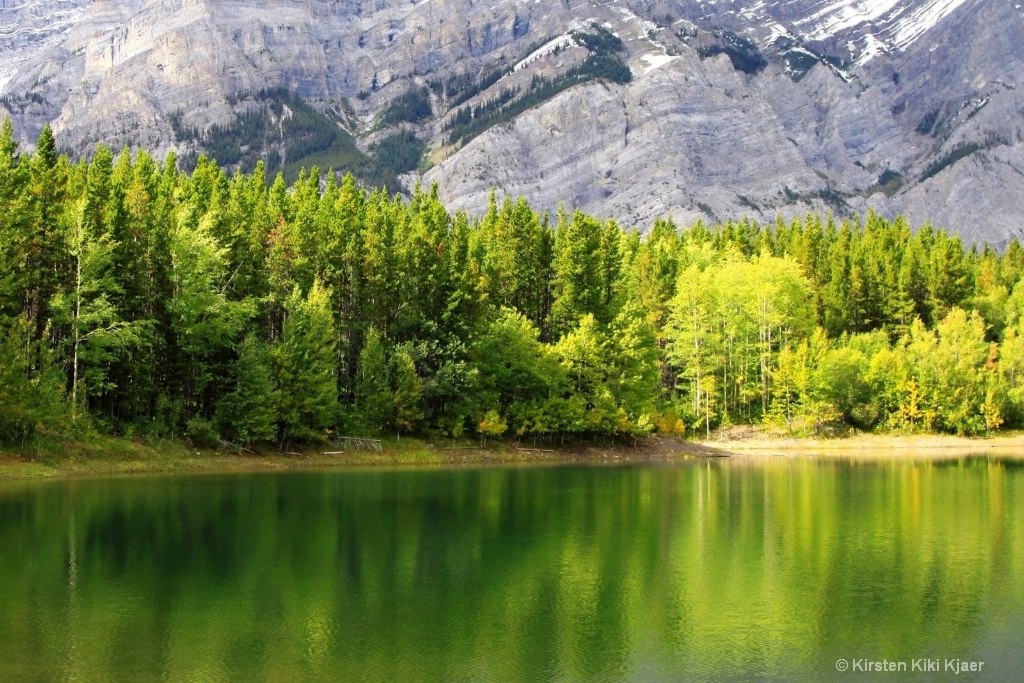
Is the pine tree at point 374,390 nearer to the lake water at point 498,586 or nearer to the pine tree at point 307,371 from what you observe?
the pine tree at point 307,371

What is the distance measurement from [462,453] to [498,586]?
161 ft

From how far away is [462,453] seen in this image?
2945 inches

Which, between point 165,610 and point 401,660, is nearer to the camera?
point 401,660

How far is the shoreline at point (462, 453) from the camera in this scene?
54.9 m

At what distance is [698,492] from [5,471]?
120ft

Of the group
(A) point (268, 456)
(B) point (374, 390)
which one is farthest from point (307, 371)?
(A) point (268, 456)

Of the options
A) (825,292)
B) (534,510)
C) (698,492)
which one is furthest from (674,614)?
(825,292)

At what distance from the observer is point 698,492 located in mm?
50750

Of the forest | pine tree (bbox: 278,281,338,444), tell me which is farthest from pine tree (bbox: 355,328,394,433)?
pine tree (bbox: 278,281,338,444)

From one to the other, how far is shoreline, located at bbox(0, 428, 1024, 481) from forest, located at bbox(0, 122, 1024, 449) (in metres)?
1.60

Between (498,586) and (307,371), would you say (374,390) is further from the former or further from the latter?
(498,586)

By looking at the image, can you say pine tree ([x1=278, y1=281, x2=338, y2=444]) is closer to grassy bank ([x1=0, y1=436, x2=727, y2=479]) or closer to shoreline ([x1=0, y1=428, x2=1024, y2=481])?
grassy bank ([x1=0, y1=436, x2=727, y2=479])

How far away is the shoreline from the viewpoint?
54.9 metres

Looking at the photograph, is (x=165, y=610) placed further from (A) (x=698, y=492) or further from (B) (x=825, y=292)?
(B) (x=825, y=292)
